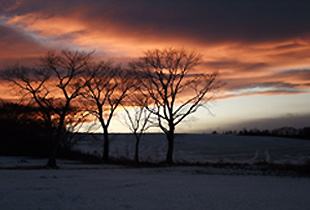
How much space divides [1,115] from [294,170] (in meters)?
40.3

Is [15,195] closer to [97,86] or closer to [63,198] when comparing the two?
[63,198]

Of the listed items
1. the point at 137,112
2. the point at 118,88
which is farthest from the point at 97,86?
the point at 137,112

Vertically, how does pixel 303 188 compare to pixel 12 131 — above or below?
below

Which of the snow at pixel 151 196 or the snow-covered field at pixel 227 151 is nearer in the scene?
the snow at pixel 151 196

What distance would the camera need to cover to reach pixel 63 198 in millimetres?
13594

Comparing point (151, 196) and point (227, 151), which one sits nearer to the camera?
point (151, 196)

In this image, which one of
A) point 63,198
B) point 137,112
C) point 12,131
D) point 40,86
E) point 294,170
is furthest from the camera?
point 12,131

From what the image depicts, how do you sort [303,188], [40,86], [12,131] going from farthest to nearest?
[12,131] < [40,86] < [303,188]

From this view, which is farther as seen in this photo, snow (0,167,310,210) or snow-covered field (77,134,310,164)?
snow-covered field (77,134,310,164)

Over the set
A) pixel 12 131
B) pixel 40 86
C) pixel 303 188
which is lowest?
pixel 303 188

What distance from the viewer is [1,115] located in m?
50.4

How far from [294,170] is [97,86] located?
24.6 m

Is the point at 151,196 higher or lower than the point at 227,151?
lower

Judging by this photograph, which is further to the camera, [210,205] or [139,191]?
[139,191]
